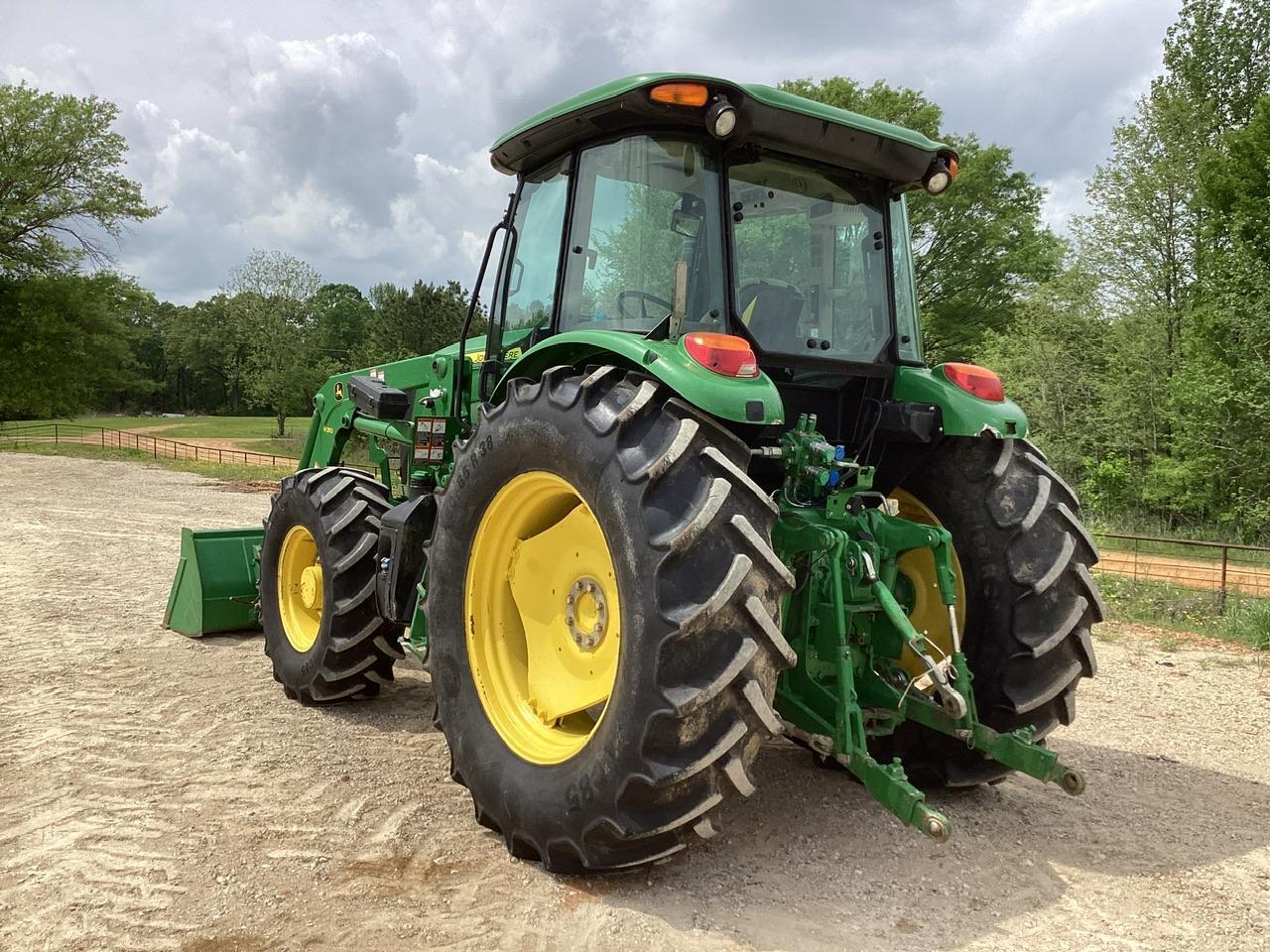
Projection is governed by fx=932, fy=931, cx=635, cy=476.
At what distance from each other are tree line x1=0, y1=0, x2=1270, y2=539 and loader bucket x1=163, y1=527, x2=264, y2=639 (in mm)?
17053

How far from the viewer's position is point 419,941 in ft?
8.98

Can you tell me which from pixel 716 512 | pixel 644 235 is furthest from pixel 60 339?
pixel 716 512

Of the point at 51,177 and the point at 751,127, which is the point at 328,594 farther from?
the point at 51,177

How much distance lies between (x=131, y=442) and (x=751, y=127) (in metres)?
35.9

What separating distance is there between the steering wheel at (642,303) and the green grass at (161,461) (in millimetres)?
23221

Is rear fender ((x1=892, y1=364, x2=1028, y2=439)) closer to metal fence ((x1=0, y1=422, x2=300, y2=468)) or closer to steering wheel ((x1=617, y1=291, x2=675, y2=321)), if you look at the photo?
steering wheel ((x1=617, y1=291, x2=675, y2=321))

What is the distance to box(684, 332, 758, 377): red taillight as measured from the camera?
2994 mm

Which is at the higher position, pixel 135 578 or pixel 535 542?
pixel 535 542

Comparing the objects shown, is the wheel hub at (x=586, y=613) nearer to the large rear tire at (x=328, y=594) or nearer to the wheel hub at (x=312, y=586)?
the large rear tire at (x=328, y=594)

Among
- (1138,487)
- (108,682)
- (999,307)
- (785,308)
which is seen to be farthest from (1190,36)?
(108,682)

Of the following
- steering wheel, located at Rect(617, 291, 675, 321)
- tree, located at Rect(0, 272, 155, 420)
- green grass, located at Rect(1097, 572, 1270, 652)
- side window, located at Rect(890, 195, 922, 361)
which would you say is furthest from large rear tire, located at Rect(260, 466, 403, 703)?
tree, located at Rect(0, 272, 155, 420)

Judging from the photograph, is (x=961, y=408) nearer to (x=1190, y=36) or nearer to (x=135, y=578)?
(x=135, y=578)

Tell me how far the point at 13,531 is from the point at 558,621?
1127cm

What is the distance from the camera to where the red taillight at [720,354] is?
9.82 ft
